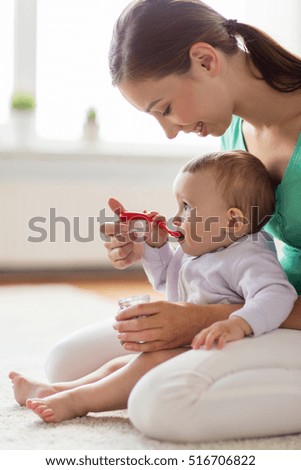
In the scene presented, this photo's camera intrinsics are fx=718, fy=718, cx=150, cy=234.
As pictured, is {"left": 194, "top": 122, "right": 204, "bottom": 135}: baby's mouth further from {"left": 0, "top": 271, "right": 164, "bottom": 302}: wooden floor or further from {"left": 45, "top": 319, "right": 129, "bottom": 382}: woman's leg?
{"left": 0, "top": 271, "right": 164, "bottom": 302}: wooden floor

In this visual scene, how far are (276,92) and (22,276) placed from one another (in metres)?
2.78

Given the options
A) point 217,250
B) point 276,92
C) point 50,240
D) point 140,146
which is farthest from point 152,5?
point 140,146

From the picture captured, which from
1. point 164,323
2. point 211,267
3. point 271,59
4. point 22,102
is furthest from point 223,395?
point 22,102

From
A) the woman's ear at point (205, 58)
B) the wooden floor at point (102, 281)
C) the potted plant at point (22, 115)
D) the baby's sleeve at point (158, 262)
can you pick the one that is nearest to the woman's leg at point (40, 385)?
the baby's sleeve at point (158, 262)

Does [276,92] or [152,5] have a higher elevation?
[152,5]

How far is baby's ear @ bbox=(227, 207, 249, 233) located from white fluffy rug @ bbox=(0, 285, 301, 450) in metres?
0.39

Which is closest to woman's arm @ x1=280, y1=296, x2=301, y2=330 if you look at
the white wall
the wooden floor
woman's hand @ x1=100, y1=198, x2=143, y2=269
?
A: woman's hand @ x1=100, y1=198, x2=143, y2=269

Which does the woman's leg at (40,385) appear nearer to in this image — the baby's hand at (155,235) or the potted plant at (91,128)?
the baby's hand at (155,235)

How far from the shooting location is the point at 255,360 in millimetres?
1141

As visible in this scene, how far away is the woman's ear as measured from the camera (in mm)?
1355

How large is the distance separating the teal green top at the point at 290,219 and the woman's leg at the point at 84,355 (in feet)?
1.29

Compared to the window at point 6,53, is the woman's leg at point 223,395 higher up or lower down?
lower down

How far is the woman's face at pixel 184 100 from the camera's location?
4.49 feet

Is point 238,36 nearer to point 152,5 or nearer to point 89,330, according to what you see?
point 152,5
